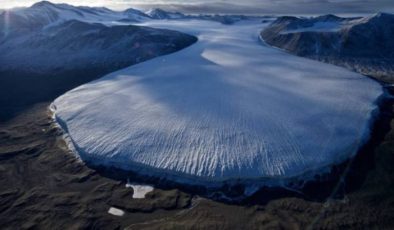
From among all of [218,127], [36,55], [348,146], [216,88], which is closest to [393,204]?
[348,146]

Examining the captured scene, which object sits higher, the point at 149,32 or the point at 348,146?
the point at 149,32

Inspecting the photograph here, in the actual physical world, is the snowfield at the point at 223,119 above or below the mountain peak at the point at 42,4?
below

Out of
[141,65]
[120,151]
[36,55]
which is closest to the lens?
[120,151]

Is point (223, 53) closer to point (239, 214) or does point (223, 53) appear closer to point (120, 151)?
point (120, 151)

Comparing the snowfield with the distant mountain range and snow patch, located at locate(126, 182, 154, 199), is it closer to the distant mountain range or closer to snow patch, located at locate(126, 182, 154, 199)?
snow patch, located at locate(126, 182, 154, 199)

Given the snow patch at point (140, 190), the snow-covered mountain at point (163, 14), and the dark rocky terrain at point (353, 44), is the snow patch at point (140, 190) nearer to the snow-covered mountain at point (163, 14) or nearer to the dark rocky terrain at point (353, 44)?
the dark rocky terrain at point (353, 44)

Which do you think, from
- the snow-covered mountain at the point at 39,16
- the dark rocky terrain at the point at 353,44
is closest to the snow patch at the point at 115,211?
the dark rocky terrain at the point at 353,44

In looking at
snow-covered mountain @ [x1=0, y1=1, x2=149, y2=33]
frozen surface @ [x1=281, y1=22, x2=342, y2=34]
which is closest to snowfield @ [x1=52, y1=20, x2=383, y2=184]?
frozen surface @ [x1=281, y1=22, x2=342, y2=34]
